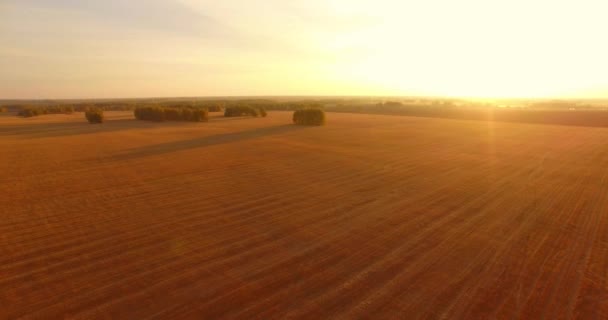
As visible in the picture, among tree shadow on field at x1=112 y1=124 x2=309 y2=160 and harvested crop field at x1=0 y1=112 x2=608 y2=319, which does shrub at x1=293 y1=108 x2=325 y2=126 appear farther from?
harvested crop field at x1=0 y1=112 x2=608 y2=319

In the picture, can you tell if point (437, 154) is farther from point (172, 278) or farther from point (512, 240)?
point (172, 278)

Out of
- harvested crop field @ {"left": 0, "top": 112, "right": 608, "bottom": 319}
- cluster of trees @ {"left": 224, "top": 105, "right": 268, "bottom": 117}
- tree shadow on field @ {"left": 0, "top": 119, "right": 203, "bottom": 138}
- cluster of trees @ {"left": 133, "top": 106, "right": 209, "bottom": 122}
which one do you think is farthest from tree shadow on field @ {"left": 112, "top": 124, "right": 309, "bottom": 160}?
cluster of trees @ {"left": 224, "top": 105, "right": 268, "bottom": 117}

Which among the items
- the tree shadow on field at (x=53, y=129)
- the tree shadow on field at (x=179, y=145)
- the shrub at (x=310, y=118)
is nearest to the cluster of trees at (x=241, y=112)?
the shrub at (x=310, y=118)

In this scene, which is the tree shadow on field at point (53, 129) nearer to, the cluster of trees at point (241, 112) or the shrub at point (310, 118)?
the shrub at point (310, 118)

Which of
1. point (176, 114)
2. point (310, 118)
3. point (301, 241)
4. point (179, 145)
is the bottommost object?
point (301, 241)

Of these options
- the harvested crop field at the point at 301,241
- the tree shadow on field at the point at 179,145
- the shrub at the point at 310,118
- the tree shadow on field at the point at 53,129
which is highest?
the shrub at the point at 310,118

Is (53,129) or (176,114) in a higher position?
(176,114)

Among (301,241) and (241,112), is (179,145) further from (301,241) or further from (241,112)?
→ (241,112)

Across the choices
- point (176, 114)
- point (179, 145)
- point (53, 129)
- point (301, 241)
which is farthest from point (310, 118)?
point (301, 241)
